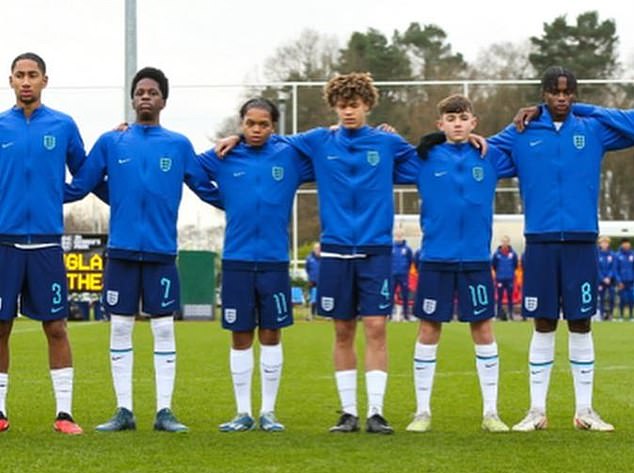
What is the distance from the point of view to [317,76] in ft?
157

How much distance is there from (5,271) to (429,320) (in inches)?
110

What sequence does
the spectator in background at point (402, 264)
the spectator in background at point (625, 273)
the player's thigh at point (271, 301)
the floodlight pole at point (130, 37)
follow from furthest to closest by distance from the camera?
the spectator in background at point (625, 273) → the spectator in background at point (402, 264) → the floodlight pole at point (130, 37) → the player's thigh at point (271, 301)

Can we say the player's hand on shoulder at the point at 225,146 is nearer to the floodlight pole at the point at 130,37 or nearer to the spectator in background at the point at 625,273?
the floodlight pole at the point at 130,37

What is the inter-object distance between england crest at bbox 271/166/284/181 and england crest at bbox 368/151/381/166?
0.61 meters

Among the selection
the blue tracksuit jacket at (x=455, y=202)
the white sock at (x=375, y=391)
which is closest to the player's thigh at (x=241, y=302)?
the white sock at (x=375, y=391)

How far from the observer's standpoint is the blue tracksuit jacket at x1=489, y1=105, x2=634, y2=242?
31.0ft

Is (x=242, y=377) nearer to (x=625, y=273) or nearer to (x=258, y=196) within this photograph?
(x=258, y=196)

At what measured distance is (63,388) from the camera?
938cm

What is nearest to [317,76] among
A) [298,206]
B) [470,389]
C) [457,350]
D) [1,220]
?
[298,206]

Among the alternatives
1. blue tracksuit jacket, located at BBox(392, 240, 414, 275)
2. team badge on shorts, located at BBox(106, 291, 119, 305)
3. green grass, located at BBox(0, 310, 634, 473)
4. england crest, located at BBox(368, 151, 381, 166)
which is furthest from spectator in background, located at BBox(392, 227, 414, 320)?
team badge on shorts, located at BBox(106, 291, 119, 305)

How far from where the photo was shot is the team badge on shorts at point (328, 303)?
30.8 feet

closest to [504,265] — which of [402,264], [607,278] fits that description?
[402,264]

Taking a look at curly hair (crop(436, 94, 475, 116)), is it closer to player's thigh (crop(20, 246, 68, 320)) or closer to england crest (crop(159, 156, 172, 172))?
england crest (crop(159, 156, 172, 172))

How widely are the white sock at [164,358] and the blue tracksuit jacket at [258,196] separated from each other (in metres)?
0.61
